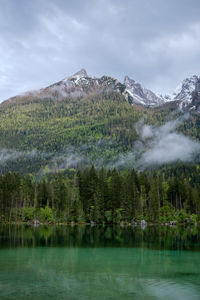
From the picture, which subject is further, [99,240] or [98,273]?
[99,240]

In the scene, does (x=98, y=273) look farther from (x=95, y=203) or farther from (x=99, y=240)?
(x=95, y=203)

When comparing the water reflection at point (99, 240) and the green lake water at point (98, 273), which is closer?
the green lake water at point (98, 273)

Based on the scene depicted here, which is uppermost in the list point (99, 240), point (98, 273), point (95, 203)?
point (95, 203)

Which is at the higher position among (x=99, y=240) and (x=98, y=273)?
(x=98, y=273)

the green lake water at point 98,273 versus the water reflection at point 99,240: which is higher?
the green lake water at point 98,273

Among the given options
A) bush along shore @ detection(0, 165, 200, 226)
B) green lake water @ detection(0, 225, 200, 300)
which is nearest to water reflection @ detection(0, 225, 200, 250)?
green lake water @ detection(0, 225, 200, 300)

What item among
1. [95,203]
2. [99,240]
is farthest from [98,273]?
[95,203]

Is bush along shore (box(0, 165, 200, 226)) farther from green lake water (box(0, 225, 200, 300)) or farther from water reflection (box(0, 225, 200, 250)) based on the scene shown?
green lake water (box(0, 225, 200, 300))

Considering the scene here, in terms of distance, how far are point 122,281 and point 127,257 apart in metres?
11.6

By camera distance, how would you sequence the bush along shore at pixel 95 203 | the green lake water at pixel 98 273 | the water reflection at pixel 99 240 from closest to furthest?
the green lake water at pixel 98 273, the water reflection at pixel 99 240, the bush along shore at pixel 95 203

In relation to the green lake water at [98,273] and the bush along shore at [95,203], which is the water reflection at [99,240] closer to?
the green lake water at [98,273]

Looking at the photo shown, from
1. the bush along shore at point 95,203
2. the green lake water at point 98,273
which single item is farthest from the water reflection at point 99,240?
the bush along shore at point 95,203

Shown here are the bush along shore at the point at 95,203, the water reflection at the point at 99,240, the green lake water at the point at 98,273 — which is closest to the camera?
the green lake water at the point at 98,273

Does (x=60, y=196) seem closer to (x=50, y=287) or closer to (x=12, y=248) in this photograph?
(x=12, y=248)
